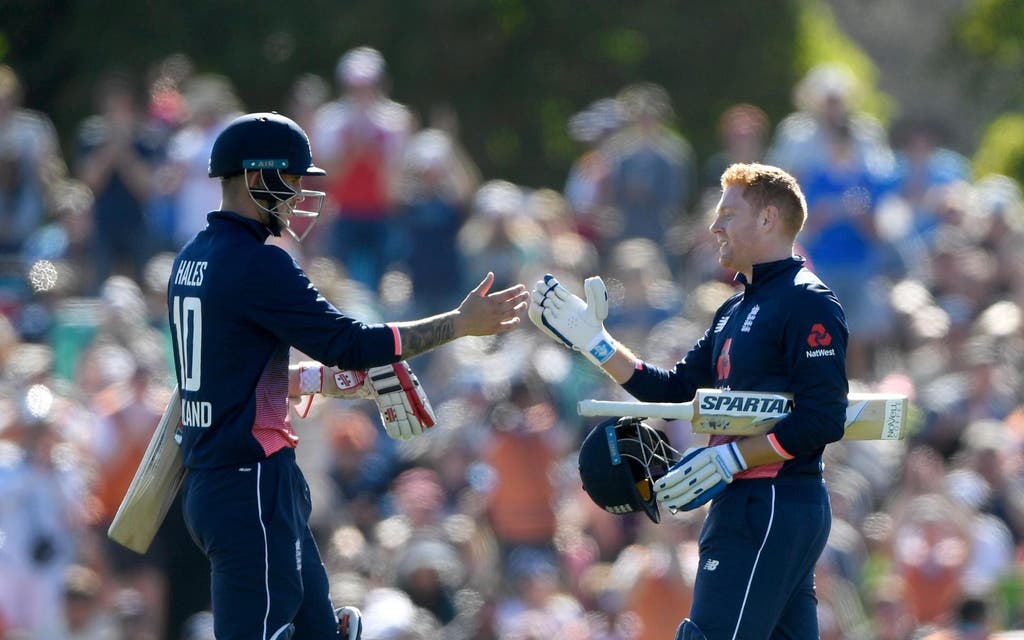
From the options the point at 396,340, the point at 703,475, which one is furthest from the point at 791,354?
the point at 396,340

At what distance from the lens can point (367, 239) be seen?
14500 mm

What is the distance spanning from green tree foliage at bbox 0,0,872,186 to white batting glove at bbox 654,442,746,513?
46.6 ft

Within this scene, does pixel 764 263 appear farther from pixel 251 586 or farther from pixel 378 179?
pixel 378 179

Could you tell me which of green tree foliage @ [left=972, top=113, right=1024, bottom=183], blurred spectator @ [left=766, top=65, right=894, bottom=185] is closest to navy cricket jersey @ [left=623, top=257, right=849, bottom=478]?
blurred spectator @ [left=766, top=65, right=894, bottom=185]

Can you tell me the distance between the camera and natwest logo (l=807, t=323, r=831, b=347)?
261 inches

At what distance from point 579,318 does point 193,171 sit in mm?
7498

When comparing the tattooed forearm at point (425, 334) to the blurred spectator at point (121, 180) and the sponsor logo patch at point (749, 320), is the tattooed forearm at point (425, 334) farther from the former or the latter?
the blurred spectator at point (121, 180)

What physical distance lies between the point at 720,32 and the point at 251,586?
652 inches

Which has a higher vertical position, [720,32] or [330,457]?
[720,32]

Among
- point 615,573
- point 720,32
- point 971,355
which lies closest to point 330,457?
point 615,573

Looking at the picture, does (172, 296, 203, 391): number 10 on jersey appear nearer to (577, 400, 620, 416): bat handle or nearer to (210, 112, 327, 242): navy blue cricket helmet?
(210, 112, 327, 242): navy blue cricket helmet

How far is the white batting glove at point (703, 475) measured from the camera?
670 cm

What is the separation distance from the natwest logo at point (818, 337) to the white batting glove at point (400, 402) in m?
1.47

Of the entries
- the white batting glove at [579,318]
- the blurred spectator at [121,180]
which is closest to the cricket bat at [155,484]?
the white batting glove at [579,318]
